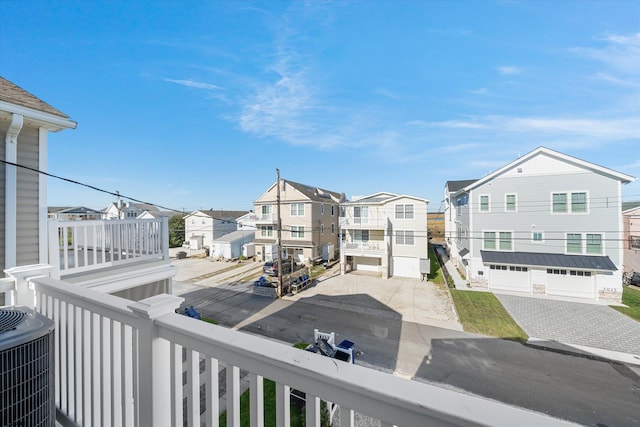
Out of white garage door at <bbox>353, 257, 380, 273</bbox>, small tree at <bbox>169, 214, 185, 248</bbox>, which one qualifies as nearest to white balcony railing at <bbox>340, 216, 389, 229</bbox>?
white garage door at <bbox>353, 257, 380, 273</bbox>

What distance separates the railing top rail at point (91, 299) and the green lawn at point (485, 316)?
1100cm

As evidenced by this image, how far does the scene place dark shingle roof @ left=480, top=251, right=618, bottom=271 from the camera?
12.0m

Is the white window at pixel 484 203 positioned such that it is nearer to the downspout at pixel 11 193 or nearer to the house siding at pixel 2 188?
the downspout at pixel 11 193

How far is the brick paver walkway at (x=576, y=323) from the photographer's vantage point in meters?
8.69

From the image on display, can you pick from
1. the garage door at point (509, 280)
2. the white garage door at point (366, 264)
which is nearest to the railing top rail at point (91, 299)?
the garage door at point (509, 280)

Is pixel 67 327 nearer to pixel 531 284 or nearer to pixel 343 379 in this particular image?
pixel 343 379

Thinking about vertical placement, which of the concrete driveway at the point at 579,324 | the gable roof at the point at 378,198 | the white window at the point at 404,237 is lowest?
the concrete driveway at the point at 579,324

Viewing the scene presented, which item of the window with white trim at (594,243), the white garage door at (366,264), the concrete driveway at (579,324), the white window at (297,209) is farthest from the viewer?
the white window at (297,209)

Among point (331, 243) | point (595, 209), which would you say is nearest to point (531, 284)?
point (595, 209)

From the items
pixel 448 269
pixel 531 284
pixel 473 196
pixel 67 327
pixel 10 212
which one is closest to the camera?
pixel 67 327

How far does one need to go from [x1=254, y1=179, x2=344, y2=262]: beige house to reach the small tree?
48.1ft

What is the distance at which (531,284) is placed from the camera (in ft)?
43.9

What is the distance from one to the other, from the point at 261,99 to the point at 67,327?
39.9 feet

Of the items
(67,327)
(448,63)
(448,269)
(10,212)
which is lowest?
(448,269)
